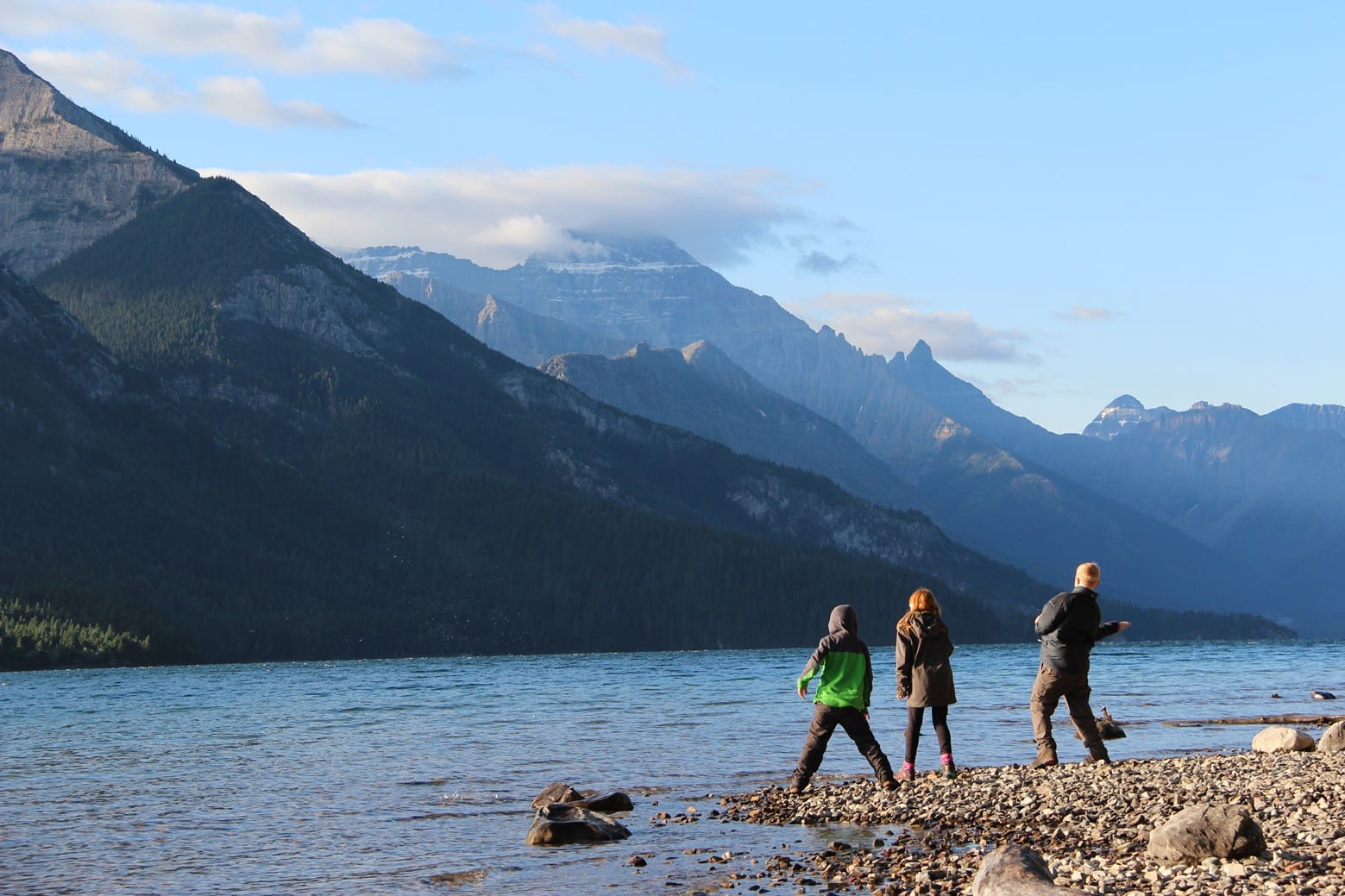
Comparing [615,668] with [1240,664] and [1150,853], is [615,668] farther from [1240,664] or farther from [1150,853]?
[1150,853]

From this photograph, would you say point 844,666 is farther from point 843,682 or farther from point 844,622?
point 844,622

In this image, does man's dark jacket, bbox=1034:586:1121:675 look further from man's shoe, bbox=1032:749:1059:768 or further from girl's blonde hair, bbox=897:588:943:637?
man's shoe, bbox=1032:749:1059:768

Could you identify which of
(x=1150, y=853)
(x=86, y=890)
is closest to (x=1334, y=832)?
(x=1150, y=853)

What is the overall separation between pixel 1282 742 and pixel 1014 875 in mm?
22650

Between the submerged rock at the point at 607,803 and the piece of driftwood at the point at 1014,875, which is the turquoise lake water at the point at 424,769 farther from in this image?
the piece of driftwood at the point at 1014,875

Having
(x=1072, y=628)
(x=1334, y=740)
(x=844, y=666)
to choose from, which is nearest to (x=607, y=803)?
(x=844, y=666)

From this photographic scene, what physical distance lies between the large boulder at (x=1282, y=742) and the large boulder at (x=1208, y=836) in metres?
18.3

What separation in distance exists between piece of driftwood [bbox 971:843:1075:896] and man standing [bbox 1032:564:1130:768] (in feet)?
28.1

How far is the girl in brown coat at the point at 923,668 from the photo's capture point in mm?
29688

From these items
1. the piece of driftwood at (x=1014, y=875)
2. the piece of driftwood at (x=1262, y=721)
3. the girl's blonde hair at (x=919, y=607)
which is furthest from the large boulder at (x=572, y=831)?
the piece of driftwood at (x=1262, y=721)

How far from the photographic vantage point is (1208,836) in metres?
21.4

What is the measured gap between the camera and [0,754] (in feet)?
169

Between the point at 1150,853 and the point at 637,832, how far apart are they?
33.8ft

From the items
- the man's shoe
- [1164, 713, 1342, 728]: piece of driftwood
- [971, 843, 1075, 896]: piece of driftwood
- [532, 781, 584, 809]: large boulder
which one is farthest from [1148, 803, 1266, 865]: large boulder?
[1164, 713, 1342, 728]: piece of driftwood
